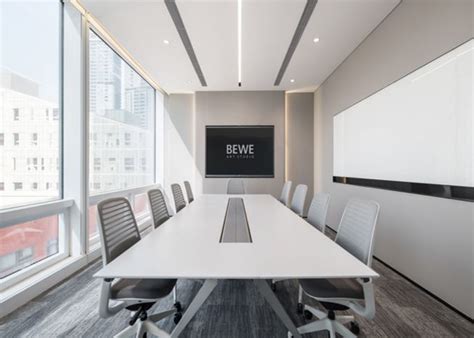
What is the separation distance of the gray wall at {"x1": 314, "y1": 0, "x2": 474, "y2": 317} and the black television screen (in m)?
2.36

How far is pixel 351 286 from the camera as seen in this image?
1.46 m

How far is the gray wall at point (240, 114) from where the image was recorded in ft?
18.4

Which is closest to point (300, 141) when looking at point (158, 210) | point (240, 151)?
point (240, 151)

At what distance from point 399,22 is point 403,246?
2.72 m

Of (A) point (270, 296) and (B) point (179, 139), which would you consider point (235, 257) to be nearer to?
(A) point (270, 296)

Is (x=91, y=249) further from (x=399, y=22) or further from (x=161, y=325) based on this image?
(x=399, y=22)

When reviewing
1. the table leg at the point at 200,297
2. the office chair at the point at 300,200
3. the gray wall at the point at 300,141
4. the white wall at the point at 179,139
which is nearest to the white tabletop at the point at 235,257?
the table leg at the point at 200,297

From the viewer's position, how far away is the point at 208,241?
1.52 meters

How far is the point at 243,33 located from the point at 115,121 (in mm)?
2688

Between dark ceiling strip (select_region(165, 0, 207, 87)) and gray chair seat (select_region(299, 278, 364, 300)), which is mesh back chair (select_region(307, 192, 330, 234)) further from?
dark ceiling strip (select_region(165, 0, 207, 87))

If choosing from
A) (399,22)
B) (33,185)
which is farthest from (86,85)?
(399,22)

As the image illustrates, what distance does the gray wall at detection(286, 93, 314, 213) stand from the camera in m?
5.68

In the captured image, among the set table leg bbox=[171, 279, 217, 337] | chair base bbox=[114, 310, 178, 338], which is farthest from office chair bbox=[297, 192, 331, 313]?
chair base bbox=[114, 310, 178, 338]

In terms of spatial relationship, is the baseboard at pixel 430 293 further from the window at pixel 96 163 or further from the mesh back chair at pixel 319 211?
the window at pixel 96 163
